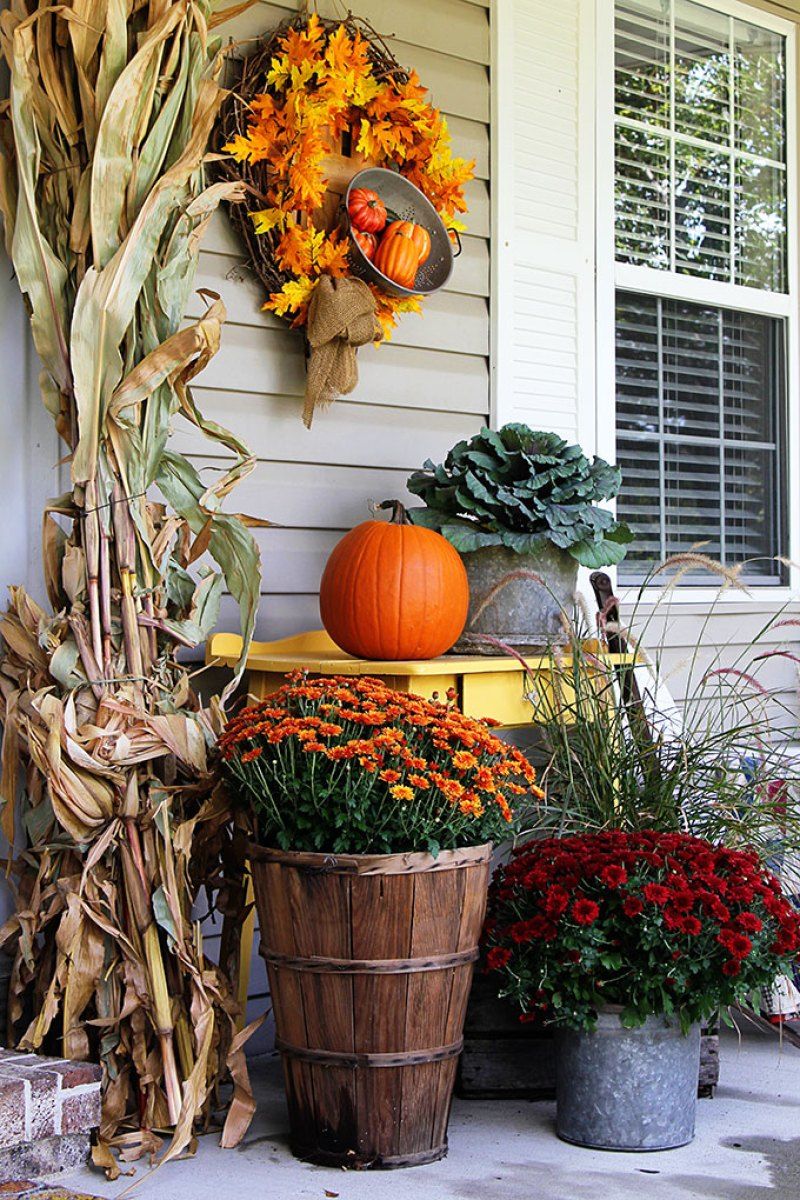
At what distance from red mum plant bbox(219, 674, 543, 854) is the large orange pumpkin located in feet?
1.34

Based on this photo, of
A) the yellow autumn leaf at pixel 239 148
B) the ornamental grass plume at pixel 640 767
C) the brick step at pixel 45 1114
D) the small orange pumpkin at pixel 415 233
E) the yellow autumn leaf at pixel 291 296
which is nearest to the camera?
the brick step at pixel 45 1114

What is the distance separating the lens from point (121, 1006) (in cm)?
236

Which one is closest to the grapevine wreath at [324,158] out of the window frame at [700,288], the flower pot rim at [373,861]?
the window frame at [700,288]

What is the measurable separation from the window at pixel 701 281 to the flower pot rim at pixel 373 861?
193cm

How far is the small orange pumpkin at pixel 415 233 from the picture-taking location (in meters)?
3.20

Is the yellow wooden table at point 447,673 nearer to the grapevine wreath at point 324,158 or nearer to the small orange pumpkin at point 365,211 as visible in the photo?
the grapevine wreath at point 324,158

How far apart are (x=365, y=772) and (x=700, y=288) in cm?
258

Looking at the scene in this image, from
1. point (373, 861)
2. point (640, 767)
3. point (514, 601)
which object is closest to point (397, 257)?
point (514, 601)

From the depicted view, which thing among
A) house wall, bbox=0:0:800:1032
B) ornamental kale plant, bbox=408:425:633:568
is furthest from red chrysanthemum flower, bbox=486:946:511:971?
ornamental kale plant, bbox=408:425:633:568

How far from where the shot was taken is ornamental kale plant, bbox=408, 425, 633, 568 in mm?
3092

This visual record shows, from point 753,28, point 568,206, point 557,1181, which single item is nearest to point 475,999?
point 557,1181

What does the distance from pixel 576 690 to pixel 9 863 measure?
3.78 feet

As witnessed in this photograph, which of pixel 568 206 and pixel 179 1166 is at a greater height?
pixel 568 206

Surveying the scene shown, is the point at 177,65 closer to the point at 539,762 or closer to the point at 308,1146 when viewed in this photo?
the point at 539,762
